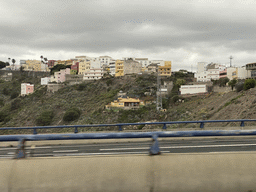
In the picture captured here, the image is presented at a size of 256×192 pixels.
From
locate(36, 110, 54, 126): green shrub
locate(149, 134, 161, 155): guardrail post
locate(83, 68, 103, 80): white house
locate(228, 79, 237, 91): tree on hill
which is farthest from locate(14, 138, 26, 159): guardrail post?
locate(83, 68, 103, 80): white house

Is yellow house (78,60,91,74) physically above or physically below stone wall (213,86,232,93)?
above

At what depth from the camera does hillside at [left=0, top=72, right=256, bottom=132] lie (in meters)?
49.5

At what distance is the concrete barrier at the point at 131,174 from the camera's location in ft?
14.4

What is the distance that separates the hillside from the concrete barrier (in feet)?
117

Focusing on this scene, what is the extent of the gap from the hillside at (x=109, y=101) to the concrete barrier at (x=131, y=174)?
35.6 m

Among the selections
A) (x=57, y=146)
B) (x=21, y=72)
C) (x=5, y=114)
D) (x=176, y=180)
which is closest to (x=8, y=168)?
(x=57, y=146)

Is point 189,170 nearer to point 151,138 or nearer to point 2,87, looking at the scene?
point 151,138

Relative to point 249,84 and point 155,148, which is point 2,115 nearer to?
point 249,84

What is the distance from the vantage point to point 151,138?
4.87m

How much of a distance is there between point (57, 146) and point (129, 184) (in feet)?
7.06

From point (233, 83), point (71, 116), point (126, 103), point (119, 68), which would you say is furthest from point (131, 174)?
point (119, 68)

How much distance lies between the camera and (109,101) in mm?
81562

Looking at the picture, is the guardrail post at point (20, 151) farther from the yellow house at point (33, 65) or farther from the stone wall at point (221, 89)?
the yellow house at point (33, 65)

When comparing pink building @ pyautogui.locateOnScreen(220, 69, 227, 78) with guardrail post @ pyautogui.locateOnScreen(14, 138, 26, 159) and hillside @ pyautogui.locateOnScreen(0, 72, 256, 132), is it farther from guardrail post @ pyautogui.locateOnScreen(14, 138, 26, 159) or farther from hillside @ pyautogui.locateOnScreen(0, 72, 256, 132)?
guardrail post @ pyautogui.locateOnScreen(14, 138, 26, 159)
